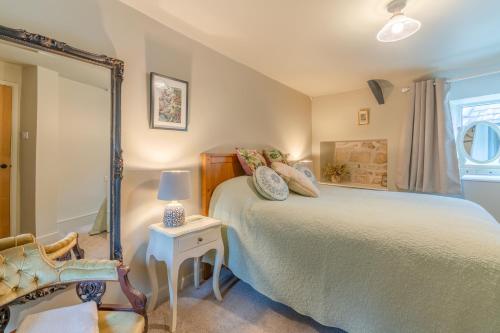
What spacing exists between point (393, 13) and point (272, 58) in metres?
1.14

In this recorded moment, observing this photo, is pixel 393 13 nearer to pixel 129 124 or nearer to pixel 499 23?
pixel 499 23

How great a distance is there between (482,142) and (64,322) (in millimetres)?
4023

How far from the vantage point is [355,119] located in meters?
3.51

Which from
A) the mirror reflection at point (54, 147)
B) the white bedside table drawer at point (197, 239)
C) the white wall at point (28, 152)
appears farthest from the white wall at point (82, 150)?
the white bedside table drawer at point (197, 239)

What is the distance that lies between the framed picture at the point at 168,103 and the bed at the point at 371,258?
739 millimetres

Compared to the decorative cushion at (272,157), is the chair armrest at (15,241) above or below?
below

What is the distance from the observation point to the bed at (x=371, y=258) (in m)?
1.03

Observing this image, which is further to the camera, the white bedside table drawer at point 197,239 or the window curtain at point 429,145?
the window curtain at point 429,145

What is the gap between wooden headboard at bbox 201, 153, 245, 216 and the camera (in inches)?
83.5

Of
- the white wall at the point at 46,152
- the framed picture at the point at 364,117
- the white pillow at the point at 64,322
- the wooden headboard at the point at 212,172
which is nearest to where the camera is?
the white pillow at the point at 64,322

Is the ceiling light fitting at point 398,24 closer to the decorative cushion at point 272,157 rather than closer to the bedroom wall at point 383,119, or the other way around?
the decorative cushion at point 272,157

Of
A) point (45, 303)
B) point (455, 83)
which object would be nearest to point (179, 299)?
point (45, 303)

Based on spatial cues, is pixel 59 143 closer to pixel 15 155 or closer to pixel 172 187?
pixel 15 155

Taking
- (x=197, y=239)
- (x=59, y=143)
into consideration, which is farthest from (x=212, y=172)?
(x=59, y=143)
